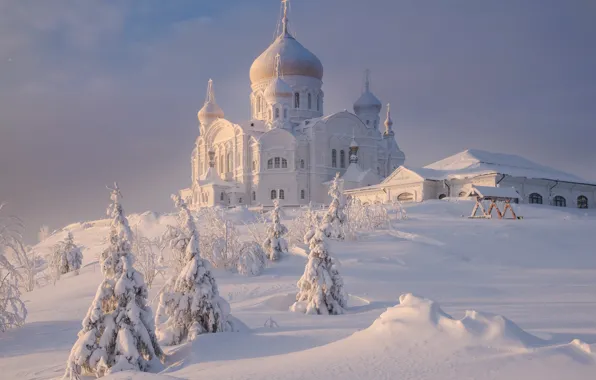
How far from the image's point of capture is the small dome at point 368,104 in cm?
6131

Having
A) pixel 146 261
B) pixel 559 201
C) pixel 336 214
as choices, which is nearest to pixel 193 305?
pixel 146 261

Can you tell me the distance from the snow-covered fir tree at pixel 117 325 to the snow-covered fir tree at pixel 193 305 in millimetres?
1142

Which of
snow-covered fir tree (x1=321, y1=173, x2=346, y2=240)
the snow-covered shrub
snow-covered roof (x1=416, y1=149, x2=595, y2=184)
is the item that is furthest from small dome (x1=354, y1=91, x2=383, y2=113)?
the snow-covered shrub

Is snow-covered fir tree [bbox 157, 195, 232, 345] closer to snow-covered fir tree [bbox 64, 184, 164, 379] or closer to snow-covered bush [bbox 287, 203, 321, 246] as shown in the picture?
snow-covered fir tree [bbox 64, 184, 164, 379]

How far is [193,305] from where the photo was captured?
10.6m

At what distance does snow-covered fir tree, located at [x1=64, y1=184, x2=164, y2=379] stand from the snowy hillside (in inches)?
25.1

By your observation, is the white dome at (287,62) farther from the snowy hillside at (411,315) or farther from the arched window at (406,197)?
the snowy hillside at (411,315)

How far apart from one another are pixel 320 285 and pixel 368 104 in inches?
1948

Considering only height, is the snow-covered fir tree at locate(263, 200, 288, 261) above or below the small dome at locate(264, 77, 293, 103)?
below

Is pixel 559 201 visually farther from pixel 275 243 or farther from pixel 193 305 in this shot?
pixel 193 305

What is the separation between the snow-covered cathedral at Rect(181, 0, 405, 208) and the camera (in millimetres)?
49844

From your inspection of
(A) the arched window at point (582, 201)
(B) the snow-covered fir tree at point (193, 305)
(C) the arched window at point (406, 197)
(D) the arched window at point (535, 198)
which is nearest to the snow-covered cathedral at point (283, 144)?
(C) the arched window at point (406, 197)

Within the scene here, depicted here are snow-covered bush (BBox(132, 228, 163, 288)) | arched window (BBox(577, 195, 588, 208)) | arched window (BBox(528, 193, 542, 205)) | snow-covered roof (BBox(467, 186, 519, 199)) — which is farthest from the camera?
arched window (BBox(577, 195, 588, 208))

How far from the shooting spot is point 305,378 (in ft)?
23.0
